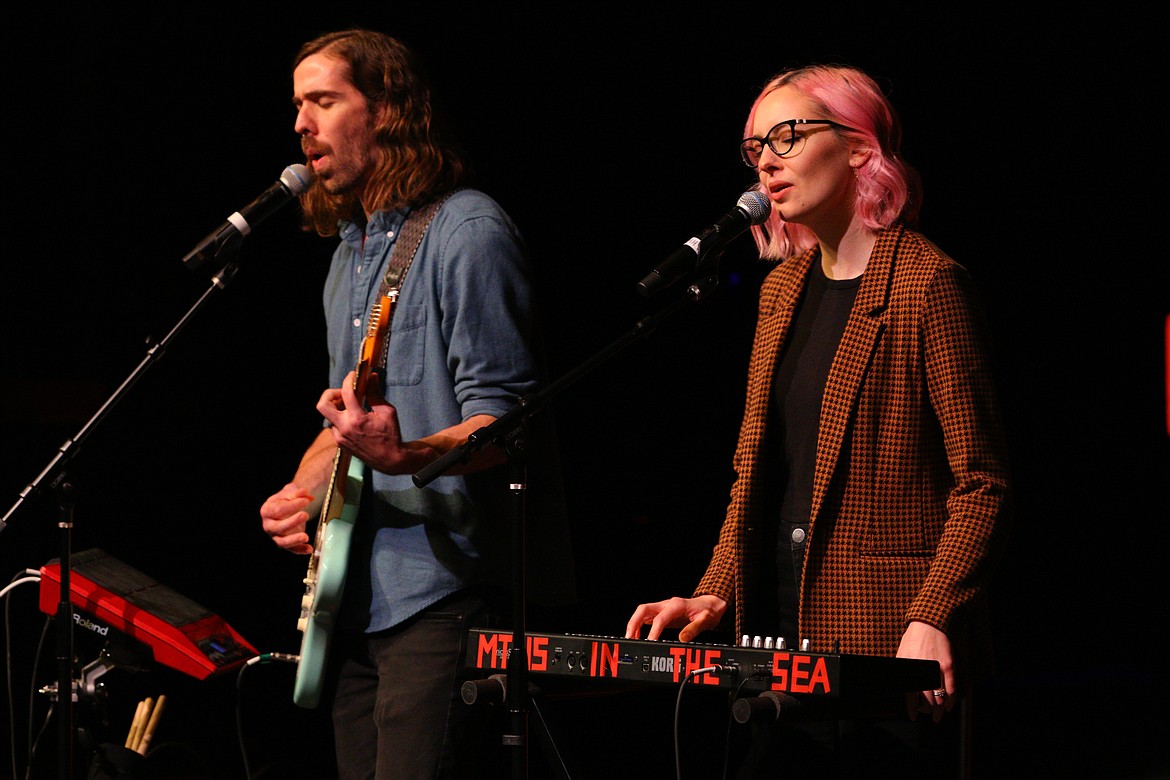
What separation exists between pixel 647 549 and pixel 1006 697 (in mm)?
2546

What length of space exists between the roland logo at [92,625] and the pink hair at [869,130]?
1738 mm

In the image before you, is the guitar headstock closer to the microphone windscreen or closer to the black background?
the microphone windscreen

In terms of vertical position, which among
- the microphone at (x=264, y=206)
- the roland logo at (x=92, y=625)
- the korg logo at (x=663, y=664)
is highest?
the microphone at (x=264, y=206)

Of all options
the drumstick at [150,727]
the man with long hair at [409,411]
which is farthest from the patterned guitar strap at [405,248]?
the drumstick at [150,727]

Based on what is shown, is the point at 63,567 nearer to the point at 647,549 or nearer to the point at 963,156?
the point at 647,549

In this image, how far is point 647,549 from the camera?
5488mm

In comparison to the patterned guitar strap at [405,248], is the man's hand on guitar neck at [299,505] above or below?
below

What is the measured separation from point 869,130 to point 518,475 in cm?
94

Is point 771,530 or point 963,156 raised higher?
point 963,156

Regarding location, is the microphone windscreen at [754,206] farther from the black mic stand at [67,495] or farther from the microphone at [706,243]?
the black mic stand at [67,495]

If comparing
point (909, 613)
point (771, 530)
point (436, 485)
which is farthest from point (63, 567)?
point (909, 613)

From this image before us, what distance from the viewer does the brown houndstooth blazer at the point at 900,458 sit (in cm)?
202

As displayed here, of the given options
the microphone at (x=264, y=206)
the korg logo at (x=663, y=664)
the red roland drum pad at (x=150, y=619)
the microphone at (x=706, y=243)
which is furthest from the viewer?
the red roland drum pad at (x=150, y=619)

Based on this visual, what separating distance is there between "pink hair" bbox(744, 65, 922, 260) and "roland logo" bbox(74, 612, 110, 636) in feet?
5.70
